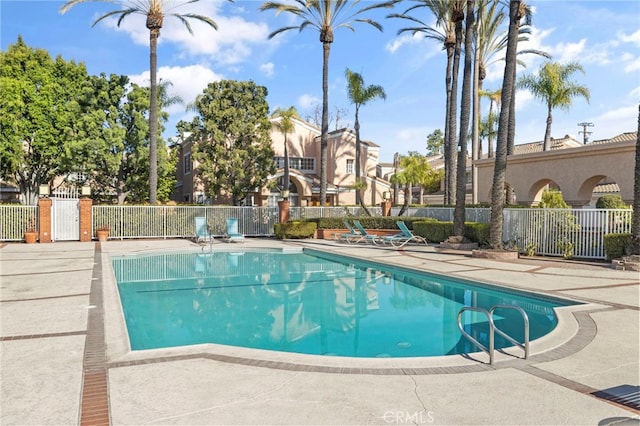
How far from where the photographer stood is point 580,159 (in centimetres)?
2181

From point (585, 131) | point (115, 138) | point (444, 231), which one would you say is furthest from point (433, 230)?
point (585, 131)

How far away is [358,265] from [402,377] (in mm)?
11085

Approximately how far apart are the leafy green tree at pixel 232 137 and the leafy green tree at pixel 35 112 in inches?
290

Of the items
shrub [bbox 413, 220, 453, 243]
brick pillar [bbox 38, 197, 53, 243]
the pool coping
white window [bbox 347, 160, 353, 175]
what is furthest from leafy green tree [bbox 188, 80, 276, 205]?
the pool coping

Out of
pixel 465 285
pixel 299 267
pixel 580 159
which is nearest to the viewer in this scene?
pixel 465 285

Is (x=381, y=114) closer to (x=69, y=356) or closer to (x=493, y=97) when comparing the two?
(x=493, y=97)

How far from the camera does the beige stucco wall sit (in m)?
19.9

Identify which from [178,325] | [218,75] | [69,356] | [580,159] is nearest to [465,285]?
[178,325]

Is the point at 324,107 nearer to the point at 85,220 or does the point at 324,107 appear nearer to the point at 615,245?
the point at 85,220

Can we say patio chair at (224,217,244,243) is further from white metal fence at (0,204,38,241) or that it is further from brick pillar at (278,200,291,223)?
white metal fence at (0,204,38,241)

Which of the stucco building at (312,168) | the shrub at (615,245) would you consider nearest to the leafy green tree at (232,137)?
the stucco building at (312,168)

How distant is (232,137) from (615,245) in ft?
74.1

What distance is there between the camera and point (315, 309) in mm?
9711

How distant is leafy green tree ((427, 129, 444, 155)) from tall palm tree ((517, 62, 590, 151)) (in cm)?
4918
